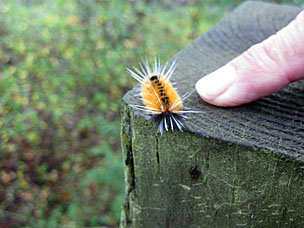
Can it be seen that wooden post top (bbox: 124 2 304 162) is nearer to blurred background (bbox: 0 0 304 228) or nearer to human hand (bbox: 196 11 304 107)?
human hand (bbox: 196 11 304 107)

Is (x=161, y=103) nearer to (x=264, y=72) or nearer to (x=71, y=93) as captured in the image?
(x=264, y=72)

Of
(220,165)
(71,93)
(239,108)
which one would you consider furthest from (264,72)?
(71,93)

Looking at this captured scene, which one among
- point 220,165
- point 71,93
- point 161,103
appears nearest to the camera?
point 220,165

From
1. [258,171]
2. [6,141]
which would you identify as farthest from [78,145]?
[258,171]

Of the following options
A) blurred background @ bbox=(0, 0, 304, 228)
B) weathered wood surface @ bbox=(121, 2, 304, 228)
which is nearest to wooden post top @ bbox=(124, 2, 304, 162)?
weathered wood surface @ bbox=(121, 2, 304, 228)

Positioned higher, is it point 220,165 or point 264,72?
point 264,72
